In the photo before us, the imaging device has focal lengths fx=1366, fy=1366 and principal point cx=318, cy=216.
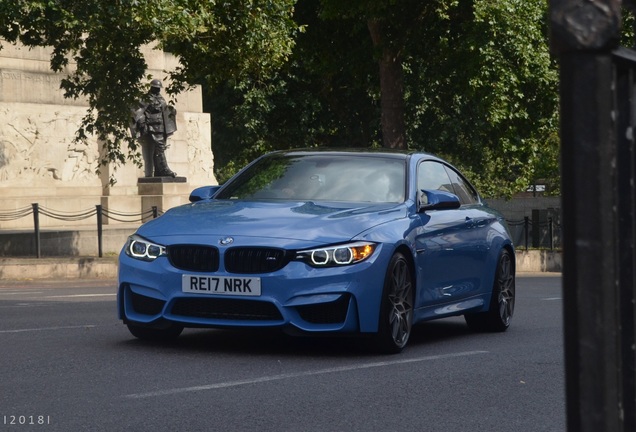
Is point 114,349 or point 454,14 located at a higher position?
point 454,14

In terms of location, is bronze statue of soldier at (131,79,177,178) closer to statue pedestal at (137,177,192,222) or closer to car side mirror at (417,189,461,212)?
statue pedestal at (137,177,192,222)

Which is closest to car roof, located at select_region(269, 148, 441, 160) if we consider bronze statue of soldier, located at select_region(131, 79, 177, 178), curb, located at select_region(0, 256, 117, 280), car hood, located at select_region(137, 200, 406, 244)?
car hood, located at select_region(137, 200, 406, 244)

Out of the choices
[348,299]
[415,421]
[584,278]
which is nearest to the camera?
[584,278]

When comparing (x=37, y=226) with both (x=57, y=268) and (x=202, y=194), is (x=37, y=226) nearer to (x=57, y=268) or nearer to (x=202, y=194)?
(x=57, y=268)

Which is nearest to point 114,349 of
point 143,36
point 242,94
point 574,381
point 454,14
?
point 574,381

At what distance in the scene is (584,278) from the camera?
5.69 ft

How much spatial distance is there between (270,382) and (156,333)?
236 cm

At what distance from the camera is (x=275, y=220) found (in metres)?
9.50

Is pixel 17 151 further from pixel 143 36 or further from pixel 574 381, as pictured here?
pixel 574 381

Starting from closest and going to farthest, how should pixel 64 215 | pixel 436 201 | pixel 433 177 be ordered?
pixel 436 201 < pixel 433 177 < pixel 64 215

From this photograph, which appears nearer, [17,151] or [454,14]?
[17,151]

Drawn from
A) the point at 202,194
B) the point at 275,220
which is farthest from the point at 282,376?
the point at 202,194

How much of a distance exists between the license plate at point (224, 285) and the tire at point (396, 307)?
896mm

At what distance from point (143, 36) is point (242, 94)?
27302mm
